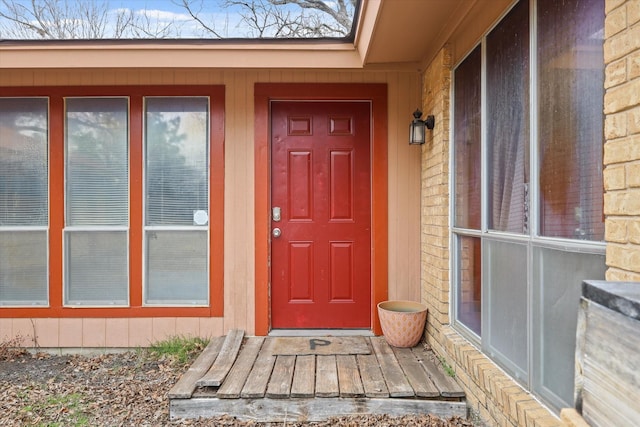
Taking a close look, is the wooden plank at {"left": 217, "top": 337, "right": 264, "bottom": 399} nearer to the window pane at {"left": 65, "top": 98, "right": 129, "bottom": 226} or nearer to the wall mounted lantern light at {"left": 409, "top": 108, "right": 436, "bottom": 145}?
the window pane at {"left": 65, "top": 98, "right": 129, "bottom": 226}

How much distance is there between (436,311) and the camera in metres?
2.77

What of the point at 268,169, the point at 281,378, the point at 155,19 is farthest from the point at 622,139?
the point at 155,19

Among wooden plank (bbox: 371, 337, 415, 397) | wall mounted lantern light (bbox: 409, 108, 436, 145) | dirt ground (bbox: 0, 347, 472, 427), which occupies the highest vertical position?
wall mounted lantern light (bbox: 409, 108, 436, 145)

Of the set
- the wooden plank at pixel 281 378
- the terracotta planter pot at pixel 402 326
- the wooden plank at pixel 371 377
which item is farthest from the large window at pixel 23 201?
the terracotta planter pot at pixel 402 326

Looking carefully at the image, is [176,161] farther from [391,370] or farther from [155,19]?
[391,370]

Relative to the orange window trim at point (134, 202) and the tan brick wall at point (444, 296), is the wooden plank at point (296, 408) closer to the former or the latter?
the tan brick wall at point (444, 296)

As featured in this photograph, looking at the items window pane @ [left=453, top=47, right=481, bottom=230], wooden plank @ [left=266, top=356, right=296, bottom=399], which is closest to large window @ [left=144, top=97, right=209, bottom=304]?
wooden plank @ [left=266, top=356, right=296, bottom=399]

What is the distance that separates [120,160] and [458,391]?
118 inches

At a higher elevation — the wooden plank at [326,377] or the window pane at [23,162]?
the window pane at [23,162]

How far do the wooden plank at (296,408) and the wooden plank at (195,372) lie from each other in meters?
0.04

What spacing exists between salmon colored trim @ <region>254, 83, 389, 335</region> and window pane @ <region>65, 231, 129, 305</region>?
1125 millimetres

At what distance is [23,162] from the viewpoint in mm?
3219

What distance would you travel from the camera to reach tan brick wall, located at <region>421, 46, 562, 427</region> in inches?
69.7

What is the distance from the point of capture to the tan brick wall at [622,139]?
113cm
